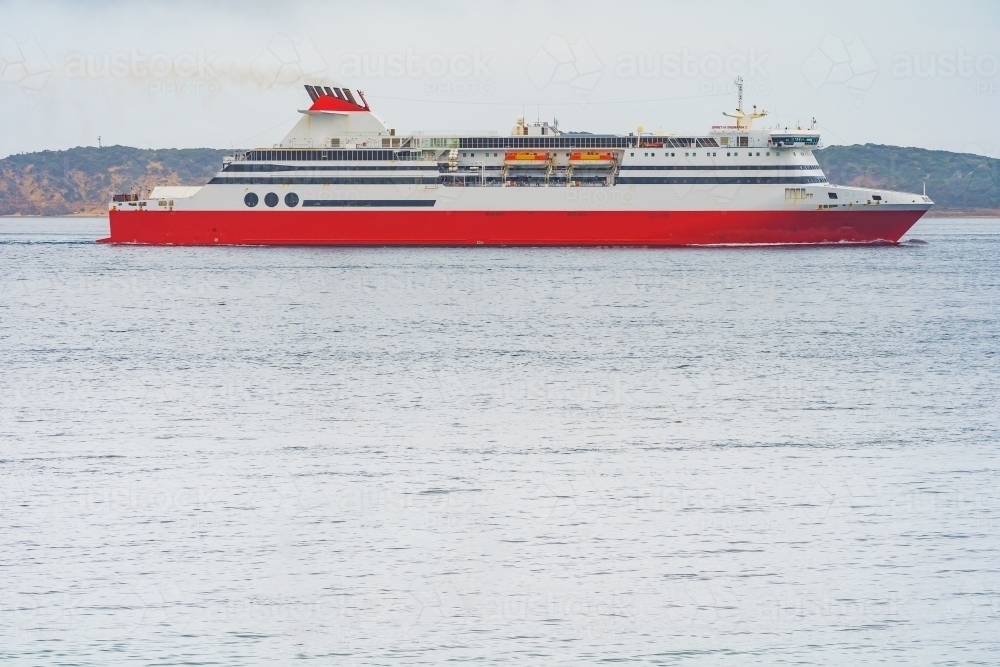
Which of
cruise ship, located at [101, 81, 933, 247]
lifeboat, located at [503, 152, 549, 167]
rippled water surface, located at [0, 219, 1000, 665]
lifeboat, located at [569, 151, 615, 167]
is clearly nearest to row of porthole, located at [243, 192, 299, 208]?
cruise ship, located at [101, 81, 933, 247]

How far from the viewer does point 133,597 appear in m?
13.9

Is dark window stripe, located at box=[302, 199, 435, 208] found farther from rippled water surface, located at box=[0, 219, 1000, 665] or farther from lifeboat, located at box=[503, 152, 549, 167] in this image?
rippled water surface, located at box=[0, 219, 1000, 665]

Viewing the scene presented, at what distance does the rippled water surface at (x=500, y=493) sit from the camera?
13.0 metres

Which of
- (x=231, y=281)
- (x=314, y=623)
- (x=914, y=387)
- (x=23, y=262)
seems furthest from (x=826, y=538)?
(x=23, y=262)

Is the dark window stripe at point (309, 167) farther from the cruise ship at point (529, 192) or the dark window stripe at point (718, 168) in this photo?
the dark window stripe at point (718, 168)

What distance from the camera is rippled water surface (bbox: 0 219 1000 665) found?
42.7ft

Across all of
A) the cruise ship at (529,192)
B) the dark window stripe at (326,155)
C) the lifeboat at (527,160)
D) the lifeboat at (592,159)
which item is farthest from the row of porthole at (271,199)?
the lifeboat at (592,159)

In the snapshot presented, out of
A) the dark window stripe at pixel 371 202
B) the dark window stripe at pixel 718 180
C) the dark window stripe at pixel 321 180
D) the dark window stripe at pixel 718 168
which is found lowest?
the dark window stripe at pixel 371 202

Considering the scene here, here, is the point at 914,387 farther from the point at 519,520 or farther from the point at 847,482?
the point at 519,520

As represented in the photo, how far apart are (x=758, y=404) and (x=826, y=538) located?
9.51 m

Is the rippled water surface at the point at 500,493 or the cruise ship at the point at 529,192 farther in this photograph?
the cruise ship at the point at 529,192

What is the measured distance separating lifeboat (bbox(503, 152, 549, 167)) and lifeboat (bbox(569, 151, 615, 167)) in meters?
1.39

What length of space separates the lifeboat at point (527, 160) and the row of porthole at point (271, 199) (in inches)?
437

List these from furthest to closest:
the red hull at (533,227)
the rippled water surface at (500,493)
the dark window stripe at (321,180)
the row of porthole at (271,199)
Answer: the row of porthole at (271,199)
the dark window stripe at (321,180)
the red hull at (533,227)
the rippled water surface at (500,493)
